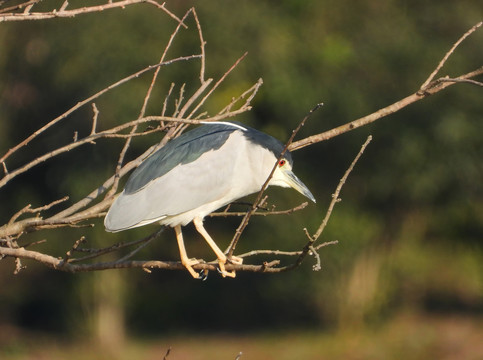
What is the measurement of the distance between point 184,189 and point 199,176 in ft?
0.29

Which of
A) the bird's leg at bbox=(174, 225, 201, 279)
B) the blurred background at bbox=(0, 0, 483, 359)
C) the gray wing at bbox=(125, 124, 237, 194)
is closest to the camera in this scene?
the bird's leg at bbox=(174, 225, 201, 279)

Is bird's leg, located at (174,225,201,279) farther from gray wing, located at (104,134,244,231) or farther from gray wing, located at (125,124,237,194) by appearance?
gray wing, located at (125,124,237,194)

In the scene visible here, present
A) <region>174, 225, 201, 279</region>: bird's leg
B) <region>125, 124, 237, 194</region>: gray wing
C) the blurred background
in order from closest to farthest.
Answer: <region>174, 225, 201, 279</region>: bird's leg
<region>125, 124, 237, 194</region>: gray wing
the blurred background

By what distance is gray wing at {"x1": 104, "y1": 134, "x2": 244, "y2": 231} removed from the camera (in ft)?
10.7

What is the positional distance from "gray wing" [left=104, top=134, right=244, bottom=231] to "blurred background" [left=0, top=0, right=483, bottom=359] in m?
4.88

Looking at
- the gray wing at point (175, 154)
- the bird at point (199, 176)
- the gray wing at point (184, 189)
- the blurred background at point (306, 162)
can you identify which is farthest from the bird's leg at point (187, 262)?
the blurred background at point (306, 162)

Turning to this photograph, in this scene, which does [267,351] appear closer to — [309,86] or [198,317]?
[198,317]

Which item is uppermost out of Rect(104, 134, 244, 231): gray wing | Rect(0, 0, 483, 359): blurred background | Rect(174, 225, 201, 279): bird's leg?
Rect(0, 0, 483, 359): blurred background

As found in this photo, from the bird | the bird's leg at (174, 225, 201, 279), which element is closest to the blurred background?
the bird

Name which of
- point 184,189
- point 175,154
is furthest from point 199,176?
point 175,154

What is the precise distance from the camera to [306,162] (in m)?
9.32

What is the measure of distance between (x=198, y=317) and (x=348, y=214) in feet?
9.68

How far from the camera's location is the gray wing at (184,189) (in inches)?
129

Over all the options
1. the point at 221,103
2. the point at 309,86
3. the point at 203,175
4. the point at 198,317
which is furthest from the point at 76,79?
the point at 203,175
